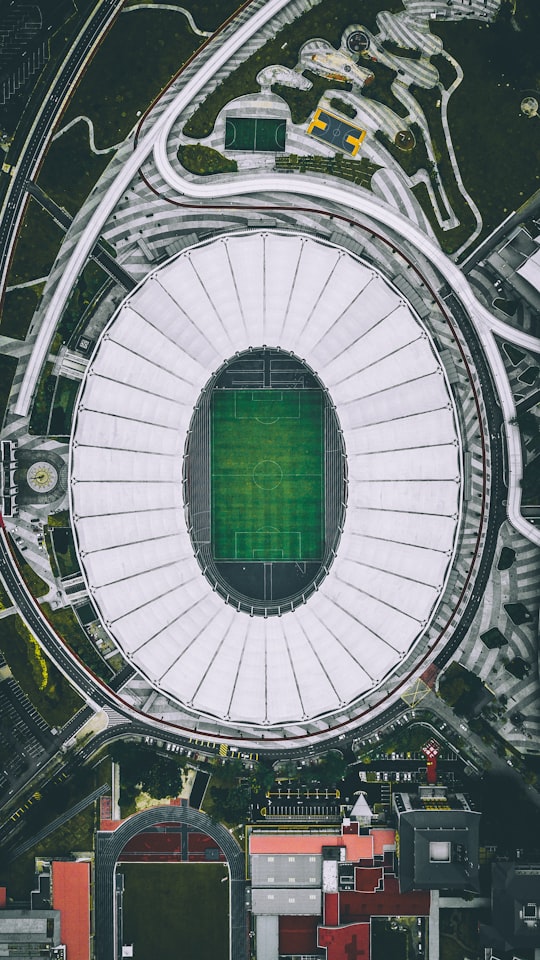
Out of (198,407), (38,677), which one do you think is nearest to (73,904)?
(38,677)

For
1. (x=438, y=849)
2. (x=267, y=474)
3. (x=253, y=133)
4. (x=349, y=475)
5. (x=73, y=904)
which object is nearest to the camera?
(x=349, y=475)

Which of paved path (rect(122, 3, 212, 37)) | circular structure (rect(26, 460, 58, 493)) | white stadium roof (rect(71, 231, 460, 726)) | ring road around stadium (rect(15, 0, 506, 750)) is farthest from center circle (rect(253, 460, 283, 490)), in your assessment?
paved path (rect(122, 3, 212, 37))

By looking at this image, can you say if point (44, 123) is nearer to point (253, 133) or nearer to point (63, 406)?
point (253, 133)

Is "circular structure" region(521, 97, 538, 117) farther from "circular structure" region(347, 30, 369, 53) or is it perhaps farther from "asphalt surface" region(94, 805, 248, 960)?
"asphalt surface" region(94, 805, 248, 960)

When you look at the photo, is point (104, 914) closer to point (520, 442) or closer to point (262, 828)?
point (262, 828)

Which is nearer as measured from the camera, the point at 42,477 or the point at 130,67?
the point at 130,67

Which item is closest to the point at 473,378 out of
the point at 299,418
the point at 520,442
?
the point at 520,442

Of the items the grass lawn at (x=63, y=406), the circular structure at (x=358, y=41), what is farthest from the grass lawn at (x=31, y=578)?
the circular structure at (x=358, y=41)
